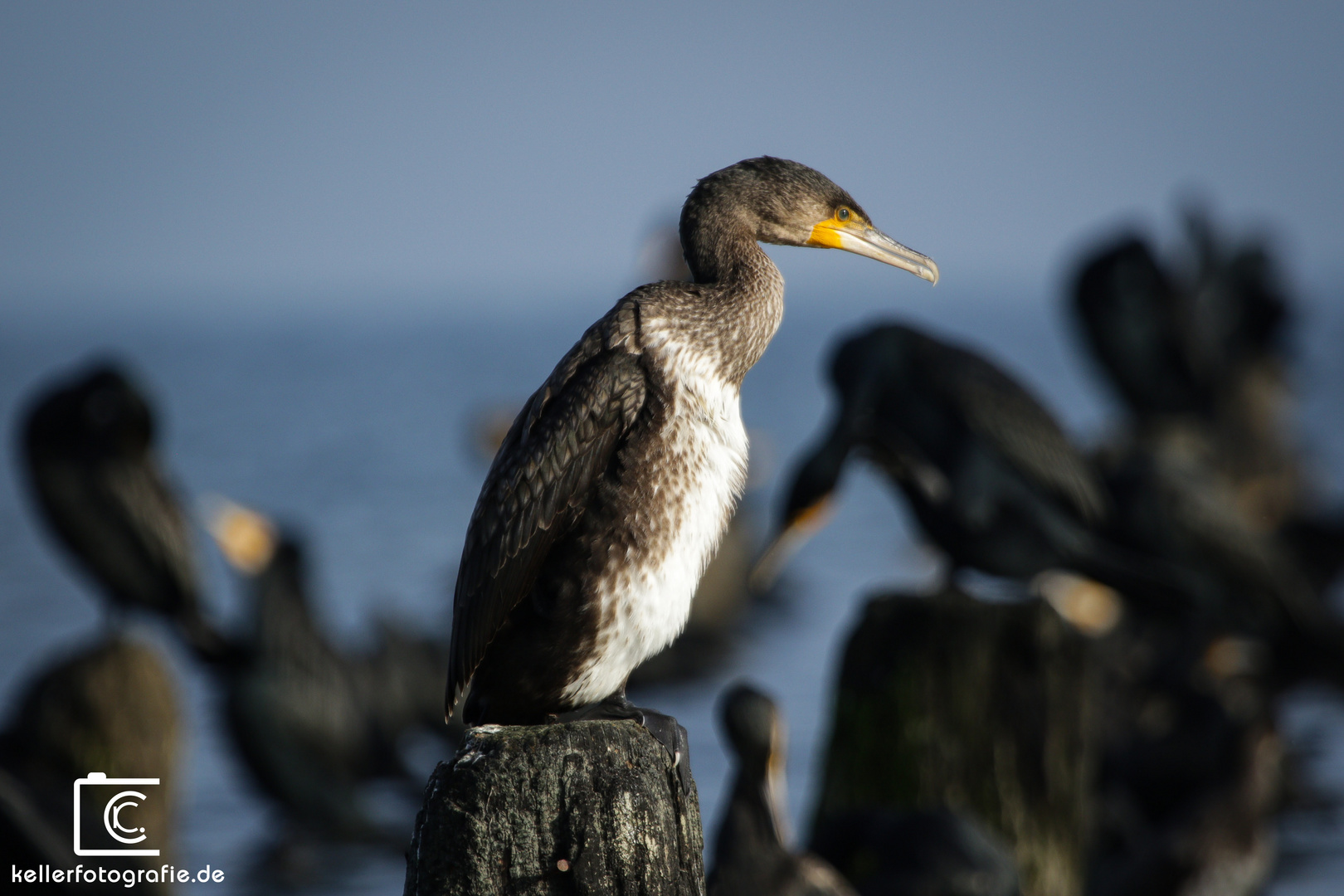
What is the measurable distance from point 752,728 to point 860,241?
6.38 feet

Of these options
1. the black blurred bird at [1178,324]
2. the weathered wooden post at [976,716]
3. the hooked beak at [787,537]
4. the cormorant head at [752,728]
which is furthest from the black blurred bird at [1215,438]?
the cormorant head at [752,728]

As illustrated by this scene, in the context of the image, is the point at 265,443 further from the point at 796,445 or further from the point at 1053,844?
the point at 1053,844

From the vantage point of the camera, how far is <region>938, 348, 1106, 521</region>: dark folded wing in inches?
225

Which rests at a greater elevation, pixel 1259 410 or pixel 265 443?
pixel 1259 410

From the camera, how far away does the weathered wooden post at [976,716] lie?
5.16 metres

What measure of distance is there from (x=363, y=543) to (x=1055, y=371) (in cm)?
3576

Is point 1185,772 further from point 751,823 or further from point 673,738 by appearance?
point 673,738

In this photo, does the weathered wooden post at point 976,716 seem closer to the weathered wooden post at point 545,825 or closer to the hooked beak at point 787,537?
the hooked beak at point 787,537

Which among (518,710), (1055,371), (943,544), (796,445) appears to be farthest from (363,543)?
(1055,371)

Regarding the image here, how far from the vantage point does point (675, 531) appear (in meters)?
3.24

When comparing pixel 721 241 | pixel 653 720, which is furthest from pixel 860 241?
pixel 653 720

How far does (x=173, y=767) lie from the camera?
633 cm

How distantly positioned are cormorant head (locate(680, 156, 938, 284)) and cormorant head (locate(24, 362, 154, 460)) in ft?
14.0

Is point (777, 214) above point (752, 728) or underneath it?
above
